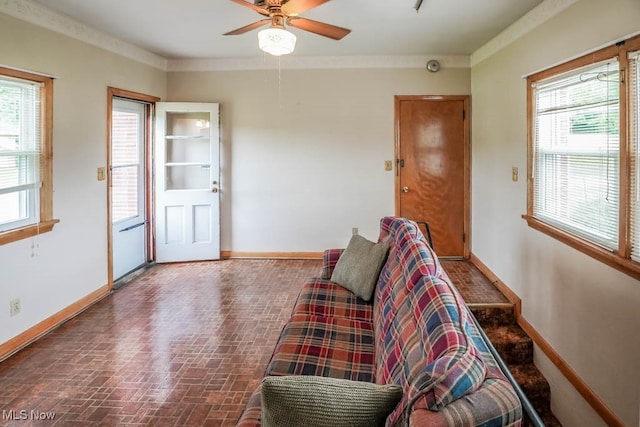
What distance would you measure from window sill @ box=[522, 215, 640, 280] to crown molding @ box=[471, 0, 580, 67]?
1513 mm

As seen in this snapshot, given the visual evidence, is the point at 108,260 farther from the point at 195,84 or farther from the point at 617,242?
the point at 617,242

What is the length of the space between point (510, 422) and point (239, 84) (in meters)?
5.09

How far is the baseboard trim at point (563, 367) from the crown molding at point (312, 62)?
2.69 metres

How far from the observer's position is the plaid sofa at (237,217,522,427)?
1048 mm

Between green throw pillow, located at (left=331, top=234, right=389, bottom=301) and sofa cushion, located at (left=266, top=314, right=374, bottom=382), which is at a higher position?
green throw pillow, located at (left=331, top=234, right=389, bottom=301)

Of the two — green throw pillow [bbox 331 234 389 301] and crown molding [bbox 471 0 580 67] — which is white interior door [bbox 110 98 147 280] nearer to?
green throw pillow [bbox 331 234 389 301]

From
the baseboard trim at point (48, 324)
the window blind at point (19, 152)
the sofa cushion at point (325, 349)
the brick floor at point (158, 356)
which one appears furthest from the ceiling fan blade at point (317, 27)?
the baseboard trim at point (48, 324)

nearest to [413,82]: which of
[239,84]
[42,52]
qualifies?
[239,84]

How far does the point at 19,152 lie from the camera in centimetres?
321

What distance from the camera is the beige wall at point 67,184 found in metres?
3.10

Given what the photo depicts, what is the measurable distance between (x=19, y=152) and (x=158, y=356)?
1859mm

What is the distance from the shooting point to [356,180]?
17.8 feet

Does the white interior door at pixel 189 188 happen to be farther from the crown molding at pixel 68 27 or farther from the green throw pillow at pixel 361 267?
the green throw pillow at pixel 361 267

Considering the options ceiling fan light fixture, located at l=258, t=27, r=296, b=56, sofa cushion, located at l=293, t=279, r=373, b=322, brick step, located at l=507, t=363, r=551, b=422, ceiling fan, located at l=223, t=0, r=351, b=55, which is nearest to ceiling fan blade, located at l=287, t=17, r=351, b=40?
ceiling fan, located at l=223, t=0, r=351, b=55
